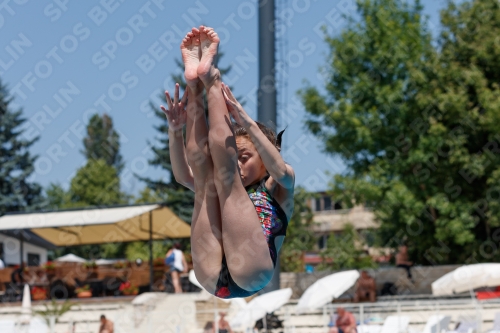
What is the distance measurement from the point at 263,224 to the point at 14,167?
35.3m

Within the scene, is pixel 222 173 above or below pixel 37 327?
above

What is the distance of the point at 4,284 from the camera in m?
21.6

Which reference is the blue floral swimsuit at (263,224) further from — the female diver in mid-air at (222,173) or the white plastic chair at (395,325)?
the white plastic chair at (395,325)

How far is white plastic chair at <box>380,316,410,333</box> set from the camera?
12.8 m

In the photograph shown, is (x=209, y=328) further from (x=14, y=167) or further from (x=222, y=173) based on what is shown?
(x=14, y=167)

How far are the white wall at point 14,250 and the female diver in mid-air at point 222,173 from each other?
84.8ft

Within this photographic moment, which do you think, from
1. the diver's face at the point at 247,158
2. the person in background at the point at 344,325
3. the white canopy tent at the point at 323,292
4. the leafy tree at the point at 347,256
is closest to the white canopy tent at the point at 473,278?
the white canopy tent at the point at 323,292

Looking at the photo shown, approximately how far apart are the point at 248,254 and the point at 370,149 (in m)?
20.4

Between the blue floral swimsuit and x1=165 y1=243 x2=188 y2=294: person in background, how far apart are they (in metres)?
13.8

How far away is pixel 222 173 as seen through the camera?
4.04 m

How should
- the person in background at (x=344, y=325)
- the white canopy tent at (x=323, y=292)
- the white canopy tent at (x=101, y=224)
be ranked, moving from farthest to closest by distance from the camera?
the white canopy tent at (x=101, y=224)
the white canopy tent at (x=323, y=292)
the person in background at (x=344, y=325)

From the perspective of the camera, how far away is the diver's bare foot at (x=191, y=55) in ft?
13.1

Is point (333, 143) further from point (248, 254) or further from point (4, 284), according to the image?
point (248, 254)

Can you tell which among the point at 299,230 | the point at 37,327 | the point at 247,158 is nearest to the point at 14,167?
the point at 299,230
